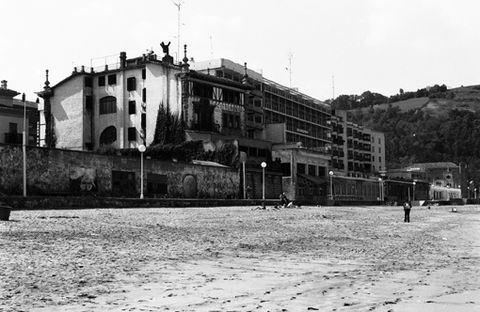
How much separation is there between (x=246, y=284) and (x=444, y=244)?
11.5m

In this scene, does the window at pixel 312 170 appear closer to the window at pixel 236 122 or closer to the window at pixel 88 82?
the window at pixel 236 122

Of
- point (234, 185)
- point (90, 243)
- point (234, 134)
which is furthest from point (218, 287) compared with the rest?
point (234, 134)

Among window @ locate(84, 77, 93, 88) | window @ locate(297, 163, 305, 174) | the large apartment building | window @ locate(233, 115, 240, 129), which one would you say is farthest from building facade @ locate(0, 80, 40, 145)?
the large apartment building

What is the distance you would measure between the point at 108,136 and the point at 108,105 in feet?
13.1

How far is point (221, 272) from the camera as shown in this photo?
11391 mm

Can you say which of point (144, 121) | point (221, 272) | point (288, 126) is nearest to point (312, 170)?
point (288, 126)

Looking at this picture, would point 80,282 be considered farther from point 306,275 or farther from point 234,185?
point 234,185

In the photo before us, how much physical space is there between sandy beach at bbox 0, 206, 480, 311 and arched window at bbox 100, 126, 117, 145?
173 feet

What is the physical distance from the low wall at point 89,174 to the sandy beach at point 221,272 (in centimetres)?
2262

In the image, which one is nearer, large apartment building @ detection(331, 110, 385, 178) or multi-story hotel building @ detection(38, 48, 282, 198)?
multi-story hotel building @ detection(38, 48, 282, 198)

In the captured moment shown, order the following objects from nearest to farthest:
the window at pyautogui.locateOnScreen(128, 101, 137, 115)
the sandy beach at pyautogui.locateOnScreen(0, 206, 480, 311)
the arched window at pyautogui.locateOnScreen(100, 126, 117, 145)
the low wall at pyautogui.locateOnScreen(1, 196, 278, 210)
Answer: the sandy beach at pyautogui.locateOnScreen(0, 206, 480, 311) → the low wall at pyautogui.locateOnScreen(1, 196, 278, 210) → the window at pyautogui.locateOnScreen(128, 101, 137, 115) → the arched window at pyautogui.locateOnScreen(100, 126, 117, 145)

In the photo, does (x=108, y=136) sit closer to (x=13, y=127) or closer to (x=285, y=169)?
(x=13, y=127)

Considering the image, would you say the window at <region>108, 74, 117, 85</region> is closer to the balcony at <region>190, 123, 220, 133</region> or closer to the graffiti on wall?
the balcony at <region>190, 123, 220, 133</region>

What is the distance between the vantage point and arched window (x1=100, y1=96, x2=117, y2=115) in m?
71.9
